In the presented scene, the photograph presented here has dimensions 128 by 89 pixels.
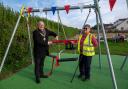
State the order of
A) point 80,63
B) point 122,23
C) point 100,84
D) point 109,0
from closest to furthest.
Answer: point 109,0, point 100,84, point 80,63, point 122,23

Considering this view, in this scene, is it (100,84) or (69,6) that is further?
(69,6)

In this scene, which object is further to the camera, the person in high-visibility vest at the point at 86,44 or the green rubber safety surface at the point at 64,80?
the person in high-visibility vest at the point at 86,44

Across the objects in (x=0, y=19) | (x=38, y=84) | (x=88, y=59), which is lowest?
(x=38, y=84)

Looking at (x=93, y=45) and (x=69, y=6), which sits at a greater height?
(x=69, y=6)

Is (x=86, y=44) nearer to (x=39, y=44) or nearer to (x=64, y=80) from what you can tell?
(x=64, y=80)

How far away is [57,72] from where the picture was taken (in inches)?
429

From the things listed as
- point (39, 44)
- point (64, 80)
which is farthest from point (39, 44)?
point (64, 80)

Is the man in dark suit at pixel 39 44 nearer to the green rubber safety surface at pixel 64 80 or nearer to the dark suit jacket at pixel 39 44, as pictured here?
the dark suit jacket at pixel 39 44

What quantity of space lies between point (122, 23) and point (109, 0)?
63309 millimetres

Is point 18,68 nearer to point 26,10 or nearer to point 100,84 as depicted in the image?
point 26,10

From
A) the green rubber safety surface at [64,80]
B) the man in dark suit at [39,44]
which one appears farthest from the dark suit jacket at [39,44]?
the green rubber safety surface at [64,80]

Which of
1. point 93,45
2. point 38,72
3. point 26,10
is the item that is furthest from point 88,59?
point 26,10

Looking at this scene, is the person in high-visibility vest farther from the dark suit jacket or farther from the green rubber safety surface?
the dark suit jacket

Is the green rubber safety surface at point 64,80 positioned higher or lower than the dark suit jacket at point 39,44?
lower
